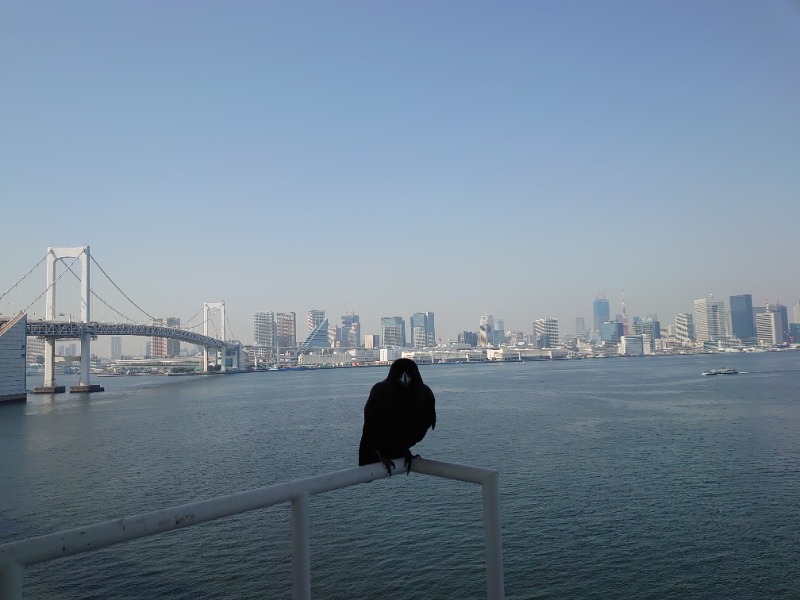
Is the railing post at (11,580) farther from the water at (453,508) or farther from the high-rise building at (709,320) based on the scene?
the high-rise building at (709,320)

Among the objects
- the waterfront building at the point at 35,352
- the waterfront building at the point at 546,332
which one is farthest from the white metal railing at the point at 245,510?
the waterfront building at the point at 546,332

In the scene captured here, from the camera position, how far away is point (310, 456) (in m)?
17.9

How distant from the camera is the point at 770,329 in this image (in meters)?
170

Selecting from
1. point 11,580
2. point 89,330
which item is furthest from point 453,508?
point 89,330

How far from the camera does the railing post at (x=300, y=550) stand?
1.23 meters

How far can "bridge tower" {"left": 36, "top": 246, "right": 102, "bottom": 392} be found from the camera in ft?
161

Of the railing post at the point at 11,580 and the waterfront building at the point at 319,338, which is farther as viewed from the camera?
the waterfront building at the point at 319,338

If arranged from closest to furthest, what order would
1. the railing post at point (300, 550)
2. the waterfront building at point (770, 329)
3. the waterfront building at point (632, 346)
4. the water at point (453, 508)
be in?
1. the railing post at point (300, 550)
2. the water at point (453, 508)
3. the waterfront building at point (632, 346)
4. the waterfront building at point (770, 329)

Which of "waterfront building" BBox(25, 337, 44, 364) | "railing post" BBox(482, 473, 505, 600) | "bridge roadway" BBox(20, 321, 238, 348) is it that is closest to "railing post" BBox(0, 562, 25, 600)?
"railing post" BBox(482, 473, 505, 600)

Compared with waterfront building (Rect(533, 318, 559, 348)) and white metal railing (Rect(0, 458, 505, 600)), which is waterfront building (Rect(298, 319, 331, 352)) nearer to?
waterfront building (Rect(533, 318, 559, 348))

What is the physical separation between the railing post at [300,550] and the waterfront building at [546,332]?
586 feet

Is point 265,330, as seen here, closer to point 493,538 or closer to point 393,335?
point 393,335

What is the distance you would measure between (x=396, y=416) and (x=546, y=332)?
190 m

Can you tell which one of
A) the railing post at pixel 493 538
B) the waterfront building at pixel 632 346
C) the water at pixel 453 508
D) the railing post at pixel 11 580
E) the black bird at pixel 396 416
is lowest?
the water at pixel 453 508
